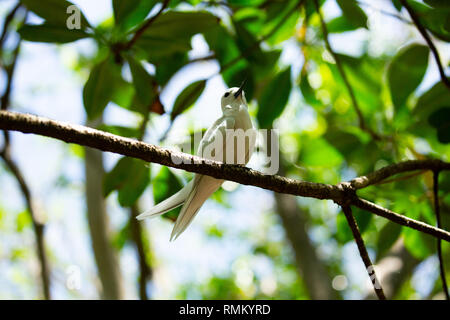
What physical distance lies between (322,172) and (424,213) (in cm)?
209

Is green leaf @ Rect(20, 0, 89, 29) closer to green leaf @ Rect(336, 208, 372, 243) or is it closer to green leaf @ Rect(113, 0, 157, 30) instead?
green leaf @ Rect(113, 0, 157, 30)

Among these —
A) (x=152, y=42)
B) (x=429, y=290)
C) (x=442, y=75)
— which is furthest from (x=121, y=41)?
(x=429, y=290)

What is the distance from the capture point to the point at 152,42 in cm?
197

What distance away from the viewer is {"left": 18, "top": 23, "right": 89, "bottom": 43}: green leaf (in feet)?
6.02

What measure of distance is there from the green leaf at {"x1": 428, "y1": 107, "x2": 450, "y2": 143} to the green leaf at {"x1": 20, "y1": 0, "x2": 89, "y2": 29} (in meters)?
1.72

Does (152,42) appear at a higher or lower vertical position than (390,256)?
higher

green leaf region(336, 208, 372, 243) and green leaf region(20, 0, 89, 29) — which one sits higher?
green leaf region(20, 0, 89, 29)

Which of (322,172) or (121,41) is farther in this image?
(322,172)

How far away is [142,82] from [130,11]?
0.34 m

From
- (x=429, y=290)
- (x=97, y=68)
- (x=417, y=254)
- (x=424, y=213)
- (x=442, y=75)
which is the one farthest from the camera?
(x=429, y=290)

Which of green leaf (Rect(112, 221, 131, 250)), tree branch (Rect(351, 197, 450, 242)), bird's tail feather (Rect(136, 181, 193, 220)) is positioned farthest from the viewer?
green leaf (Rect(112, 221, 131, 250))

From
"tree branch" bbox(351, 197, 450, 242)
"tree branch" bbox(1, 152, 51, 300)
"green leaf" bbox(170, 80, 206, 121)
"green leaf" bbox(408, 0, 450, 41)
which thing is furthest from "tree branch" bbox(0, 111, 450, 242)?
"tree branch" bbox(1, 152, 51, 300)
